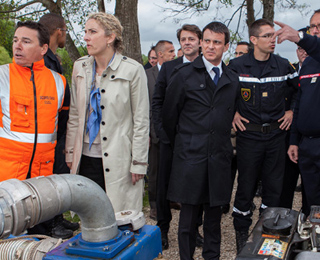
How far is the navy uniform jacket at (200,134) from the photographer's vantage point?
3.30m

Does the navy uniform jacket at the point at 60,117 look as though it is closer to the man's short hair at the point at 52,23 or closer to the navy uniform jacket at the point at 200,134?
the man's short hair at the point at 52,23

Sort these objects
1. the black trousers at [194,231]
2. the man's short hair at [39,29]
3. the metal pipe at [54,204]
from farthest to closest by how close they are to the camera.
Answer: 1. the black trousers at [194,231]
2. the man's short hair at [39,29]
3. the metal pipe at [54,204]

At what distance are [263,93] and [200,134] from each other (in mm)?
1056

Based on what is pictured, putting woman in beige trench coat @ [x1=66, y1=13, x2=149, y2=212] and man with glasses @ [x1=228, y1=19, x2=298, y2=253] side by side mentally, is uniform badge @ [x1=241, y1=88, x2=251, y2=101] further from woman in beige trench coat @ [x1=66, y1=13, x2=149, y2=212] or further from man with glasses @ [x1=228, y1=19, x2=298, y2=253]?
woman in beige trench coat @ [x1=66, y1=13, x2=149, y2=212]

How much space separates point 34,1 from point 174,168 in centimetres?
1021

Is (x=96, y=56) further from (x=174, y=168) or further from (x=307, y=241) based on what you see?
(x=307, y=241)

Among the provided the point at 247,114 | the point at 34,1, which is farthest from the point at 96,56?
the point at 34,1

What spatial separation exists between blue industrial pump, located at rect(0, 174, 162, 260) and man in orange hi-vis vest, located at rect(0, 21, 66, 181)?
882 mm

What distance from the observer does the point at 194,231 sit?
3.39m

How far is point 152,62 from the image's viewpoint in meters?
8.11

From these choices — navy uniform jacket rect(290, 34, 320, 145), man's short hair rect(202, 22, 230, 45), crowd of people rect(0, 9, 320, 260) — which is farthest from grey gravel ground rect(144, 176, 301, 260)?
man's short hair rect(202, 22, 230, 45)

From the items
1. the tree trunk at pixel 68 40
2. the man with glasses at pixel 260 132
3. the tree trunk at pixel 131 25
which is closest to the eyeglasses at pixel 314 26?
the man with glasses at pixel 260 132

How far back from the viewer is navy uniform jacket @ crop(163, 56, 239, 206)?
330 cm

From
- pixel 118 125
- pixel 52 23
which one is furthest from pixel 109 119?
pixel 52 23
